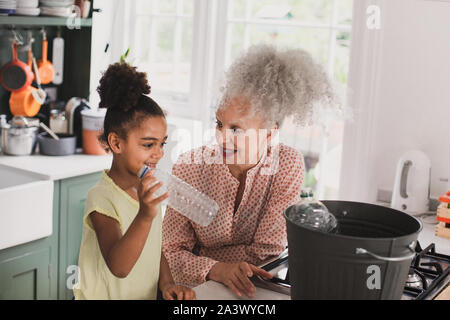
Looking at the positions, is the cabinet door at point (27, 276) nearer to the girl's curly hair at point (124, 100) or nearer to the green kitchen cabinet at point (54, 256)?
the green kitchen cabinet at point (54, 256)

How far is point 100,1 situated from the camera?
3039 millimetres

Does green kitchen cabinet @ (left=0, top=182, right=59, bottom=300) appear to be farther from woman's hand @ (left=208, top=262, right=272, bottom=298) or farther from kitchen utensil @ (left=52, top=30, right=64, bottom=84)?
woman's hand @ (left=208, top=262, right=272, bottom=298)

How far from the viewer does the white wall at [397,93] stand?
2195 millimetres

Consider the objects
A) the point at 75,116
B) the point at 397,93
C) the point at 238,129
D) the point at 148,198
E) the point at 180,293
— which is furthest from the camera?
the point at 75,116

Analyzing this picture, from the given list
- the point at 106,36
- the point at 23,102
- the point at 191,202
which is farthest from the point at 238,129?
the point at 106,36

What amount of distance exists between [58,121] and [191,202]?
1.49 meters

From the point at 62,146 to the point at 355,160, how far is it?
1351 millimetres

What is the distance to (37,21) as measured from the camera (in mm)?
2689

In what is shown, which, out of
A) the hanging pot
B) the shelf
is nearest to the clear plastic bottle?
the shelf

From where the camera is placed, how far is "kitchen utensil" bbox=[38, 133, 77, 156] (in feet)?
8.91

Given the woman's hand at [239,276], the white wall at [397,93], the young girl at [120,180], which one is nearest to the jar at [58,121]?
the white wall at [397,93]

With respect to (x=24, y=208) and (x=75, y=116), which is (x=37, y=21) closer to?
(x=75, y=116)

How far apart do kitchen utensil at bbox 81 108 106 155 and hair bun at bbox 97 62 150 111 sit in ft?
4.56

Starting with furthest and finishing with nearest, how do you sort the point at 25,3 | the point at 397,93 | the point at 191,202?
1. the point at 25,3
2. the point at 397,93
3. the point at 191,202
